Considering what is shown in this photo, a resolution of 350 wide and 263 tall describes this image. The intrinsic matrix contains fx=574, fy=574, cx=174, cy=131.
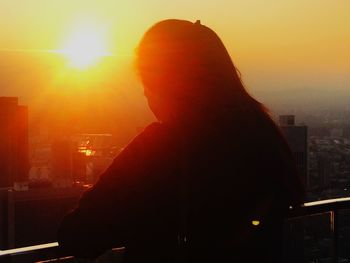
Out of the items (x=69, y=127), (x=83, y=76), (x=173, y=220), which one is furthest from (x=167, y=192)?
(x=69, y=127)

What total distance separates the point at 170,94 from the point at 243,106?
0.67 feet

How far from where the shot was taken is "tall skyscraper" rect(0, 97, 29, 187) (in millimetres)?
31609

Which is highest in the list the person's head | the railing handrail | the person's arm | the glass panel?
the person's head

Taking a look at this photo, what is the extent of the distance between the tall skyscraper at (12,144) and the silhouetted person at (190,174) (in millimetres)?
29865

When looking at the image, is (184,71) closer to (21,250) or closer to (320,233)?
(21,250)

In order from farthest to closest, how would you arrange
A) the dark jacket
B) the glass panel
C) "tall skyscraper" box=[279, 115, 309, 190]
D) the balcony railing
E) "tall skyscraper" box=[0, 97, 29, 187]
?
"tall skyscraper" box=[0, 97, 29, 187] → the glass panel → the balcony railing → "tall skyscraper" box=[279, 115, 309, 190] → the dark jacket

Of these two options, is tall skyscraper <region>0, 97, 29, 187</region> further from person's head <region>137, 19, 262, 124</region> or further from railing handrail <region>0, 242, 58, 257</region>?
person's head <region>137, 19, 262, 124</region>

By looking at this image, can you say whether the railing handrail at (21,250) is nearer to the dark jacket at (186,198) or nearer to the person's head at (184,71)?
the dark jacket at (186,198)

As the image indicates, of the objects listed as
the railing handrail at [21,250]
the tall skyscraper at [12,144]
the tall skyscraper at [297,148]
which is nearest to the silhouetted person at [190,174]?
the tall skyscraper at [297,148]

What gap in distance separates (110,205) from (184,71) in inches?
15.9

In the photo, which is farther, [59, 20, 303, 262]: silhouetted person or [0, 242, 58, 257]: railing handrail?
[0, 242, 58, 257]: railing handrail

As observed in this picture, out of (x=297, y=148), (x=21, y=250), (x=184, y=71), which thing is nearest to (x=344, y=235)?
(x=297, y=148)

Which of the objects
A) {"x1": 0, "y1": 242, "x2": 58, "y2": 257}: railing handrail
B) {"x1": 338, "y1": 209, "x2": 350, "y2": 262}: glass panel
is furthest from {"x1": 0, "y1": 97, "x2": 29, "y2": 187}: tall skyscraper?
{"x1": 0, "y1": 242, "x2": 58, "y2": 257}: railing handrail

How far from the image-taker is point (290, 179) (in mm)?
1624
